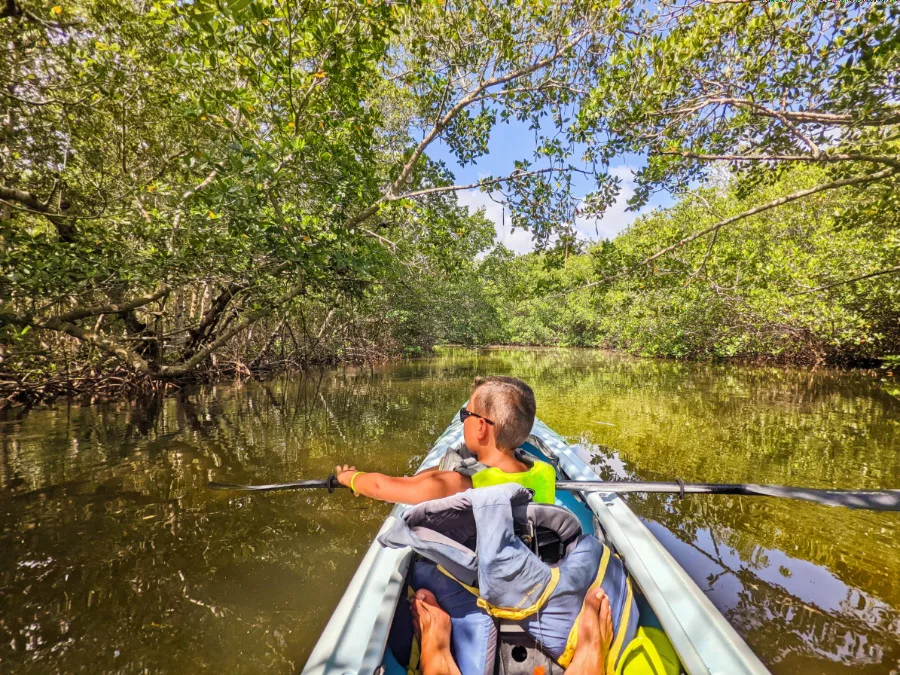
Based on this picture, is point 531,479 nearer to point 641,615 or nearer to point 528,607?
point 528,607

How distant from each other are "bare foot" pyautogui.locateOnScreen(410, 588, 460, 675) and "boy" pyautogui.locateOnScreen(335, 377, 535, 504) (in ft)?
1.30

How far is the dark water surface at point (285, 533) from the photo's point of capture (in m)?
1.83

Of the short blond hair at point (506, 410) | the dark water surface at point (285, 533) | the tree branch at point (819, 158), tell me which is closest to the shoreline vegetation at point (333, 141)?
the tree branch at point (819, 158)

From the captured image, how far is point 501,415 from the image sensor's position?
173 centimetres

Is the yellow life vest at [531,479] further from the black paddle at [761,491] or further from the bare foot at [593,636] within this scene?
the black paddle at [761,491]

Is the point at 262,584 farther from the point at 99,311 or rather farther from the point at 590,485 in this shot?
the point at 99,311

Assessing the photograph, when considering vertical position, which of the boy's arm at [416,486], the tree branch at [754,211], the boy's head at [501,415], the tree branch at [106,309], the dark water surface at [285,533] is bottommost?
the dark water surface at [285,533]

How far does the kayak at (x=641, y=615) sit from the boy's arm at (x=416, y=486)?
10.9 inches

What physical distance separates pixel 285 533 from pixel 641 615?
2555mm

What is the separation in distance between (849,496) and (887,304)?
469 inches

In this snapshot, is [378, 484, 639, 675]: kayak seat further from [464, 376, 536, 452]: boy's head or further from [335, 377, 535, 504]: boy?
[464, 376, 536, 452]: boy's head

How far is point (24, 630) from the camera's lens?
6.14 ft

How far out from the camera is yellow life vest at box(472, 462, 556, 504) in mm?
1625

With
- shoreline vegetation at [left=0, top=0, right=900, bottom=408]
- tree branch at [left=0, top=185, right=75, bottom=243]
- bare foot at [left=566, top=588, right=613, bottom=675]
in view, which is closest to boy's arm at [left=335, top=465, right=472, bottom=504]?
bare foot at [left=566, top=588, right=613, bottom=675]
